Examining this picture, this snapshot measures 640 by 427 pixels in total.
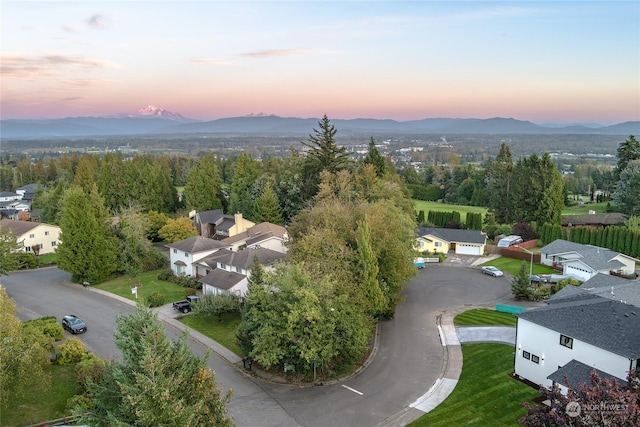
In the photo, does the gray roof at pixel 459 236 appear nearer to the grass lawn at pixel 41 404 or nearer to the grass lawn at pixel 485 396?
the grass lawn at pixel 485 396

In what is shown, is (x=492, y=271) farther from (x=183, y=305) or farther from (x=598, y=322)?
(x=183, y=305)

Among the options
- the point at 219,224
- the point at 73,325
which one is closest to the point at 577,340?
the point at 73,325

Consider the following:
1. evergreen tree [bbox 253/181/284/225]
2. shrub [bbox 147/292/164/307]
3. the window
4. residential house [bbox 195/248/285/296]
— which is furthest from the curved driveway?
evergreen tree [bbox 253/181/284/225]

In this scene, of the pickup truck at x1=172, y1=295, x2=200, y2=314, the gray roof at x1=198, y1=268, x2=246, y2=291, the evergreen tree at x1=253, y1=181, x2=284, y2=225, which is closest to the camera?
the pickup truck at x1=172, y1=295, x2=200, y2=314

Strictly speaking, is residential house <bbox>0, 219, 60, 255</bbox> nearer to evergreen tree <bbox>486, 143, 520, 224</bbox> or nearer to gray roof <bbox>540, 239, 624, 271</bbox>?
gray roof <bbox>540, 239, 624, 271</bbox>

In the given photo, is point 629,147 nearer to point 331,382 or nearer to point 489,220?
point 489,220

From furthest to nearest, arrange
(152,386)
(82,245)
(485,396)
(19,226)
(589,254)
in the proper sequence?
(19,226) < (589,254) < (82,245) < (485,396) < (152,386)
